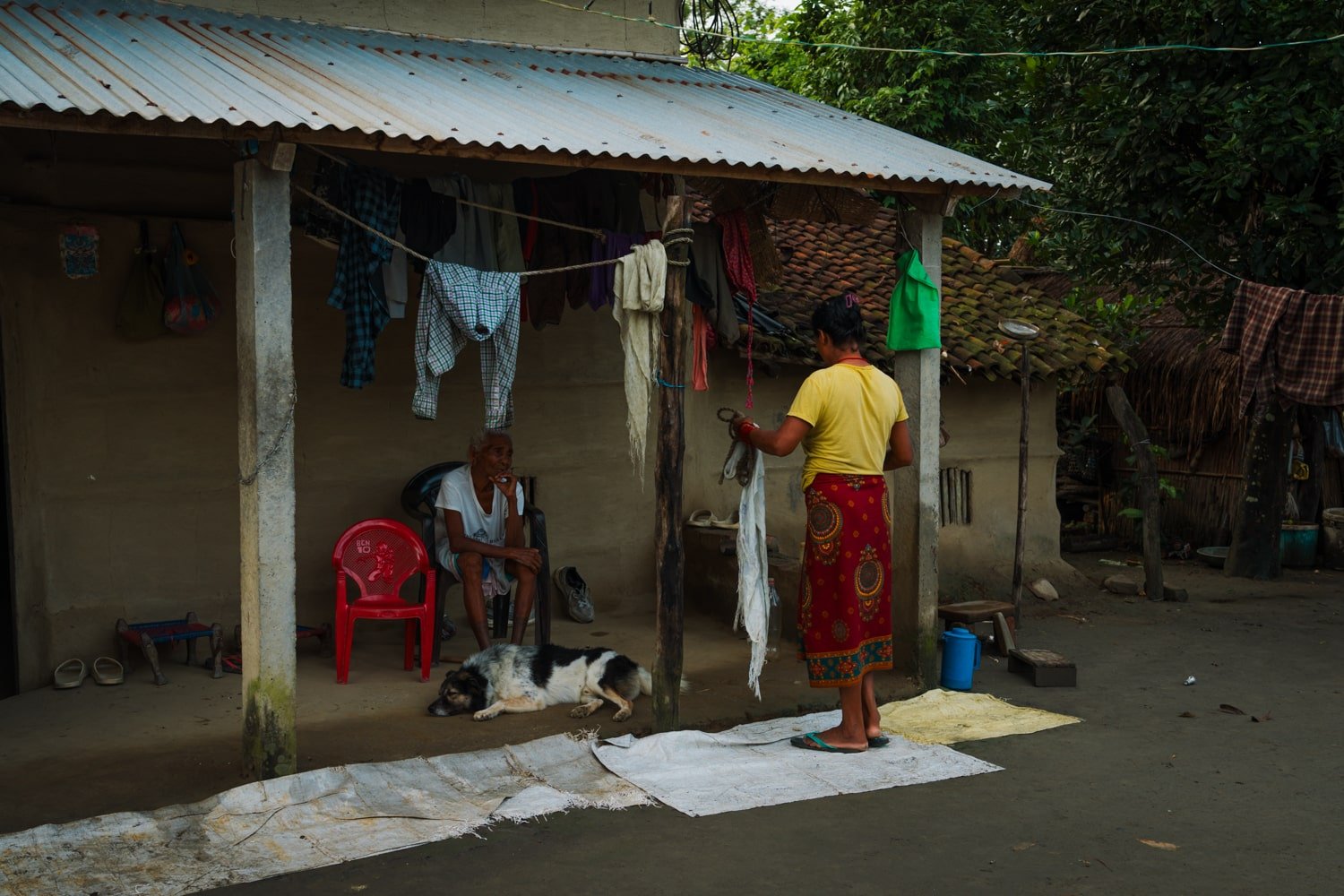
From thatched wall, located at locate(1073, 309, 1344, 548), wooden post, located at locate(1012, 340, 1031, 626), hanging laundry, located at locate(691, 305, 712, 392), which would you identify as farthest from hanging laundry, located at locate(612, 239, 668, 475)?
thatched wall, located at locate(1073, 309, 1344, 548)

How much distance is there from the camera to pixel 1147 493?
35.6 feet

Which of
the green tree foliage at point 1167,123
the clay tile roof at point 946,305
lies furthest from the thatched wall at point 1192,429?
the clay tile roof at point 946,305

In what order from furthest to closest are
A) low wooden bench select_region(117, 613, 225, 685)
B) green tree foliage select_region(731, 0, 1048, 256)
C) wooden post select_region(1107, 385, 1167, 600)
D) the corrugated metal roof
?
green tree foliage select_region(731, 0, 1048, 256) → wooden post select_region(1107, 385, 1167, 600) → low wooden bench select_region(117, 613, 225, 685) → the corrugated metal roof

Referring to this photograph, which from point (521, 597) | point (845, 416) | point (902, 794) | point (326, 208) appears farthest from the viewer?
point (521, 597)

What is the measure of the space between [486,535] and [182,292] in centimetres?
221

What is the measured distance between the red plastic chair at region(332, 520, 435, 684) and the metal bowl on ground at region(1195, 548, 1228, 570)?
855 cm

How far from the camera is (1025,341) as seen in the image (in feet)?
28.9

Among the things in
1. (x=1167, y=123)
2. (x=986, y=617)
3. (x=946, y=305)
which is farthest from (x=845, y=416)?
(x=1167, y=123)

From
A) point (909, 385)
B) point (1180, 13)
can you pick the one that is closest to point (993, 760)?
point (909, 385)

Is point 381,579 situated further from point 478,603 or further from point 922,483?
point 922,483

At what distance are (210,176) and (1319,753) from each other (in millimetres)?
6809

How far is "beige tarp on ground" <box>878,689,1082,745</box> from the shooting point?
20.7 ft

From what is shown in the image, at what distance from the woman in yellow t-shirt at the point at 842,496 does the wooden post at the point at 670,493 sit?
378mm

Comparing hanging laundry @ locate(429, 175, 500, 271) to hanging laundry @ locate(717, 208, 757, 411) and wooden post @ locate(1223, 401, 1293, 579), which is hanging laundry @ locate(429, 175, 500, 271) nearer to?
→ hanging laundry @ locate(717, 208, 757, 411)
